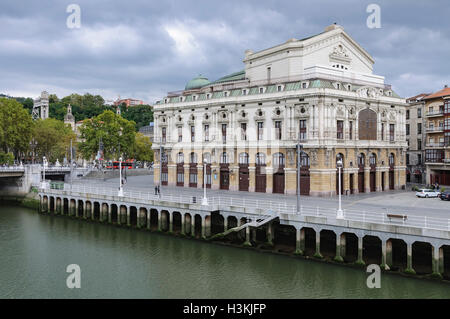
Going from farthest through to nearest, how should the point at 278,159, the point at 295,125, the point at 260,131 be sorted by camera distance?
the point at 260,131 < the point at 278,159 < the point at 295,125

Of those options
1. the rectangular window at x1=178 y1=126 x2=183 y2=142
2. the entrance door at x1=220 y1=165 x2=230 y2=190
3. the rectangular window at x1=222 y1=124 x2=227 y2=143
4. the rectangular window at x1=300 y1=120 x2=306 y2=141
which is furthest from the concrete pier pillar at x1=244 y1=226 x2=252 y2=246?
the rectangular window at x1=178 y1=126 x2=183 y2=142

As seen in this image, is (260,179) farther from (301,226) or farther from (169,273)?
(169,273)

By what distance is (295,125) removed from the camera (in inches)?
2227

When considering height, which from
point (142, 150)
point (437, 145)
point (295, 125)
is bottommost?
point (437, 145)

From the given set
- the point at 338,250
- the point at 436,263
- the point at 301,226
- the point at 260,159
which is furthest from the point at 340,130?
the point at 436,263

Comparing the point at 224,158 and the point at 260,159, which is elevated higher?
the point at 224,158

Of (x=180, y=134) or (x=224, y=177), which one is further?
(x=180, y=134)

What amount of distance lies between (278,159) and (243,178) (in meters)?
6.65

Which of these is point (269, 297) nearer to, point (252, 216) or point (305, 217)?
point (305, 217)

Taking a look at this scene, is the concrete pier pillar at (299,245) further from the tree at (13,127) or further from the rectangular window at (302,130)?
the tree at (13,127)

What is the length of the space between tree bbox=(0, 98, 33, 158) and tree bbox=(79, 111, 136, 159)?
477 inches

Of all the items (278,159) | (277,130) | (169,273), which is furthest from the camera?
(277,130)

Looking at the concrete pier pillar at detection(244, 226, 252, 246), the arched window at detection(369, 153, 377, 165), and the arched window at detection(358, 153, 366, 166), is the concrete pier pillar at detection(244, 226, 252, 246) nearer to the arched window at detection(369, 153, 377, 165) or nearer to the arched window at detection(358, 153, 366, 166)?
the arched window at detection(358, 153, 366, 166)

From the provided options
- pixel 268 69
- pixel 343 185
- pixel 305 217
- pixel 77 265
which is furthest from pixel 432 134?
pixel 77 265
